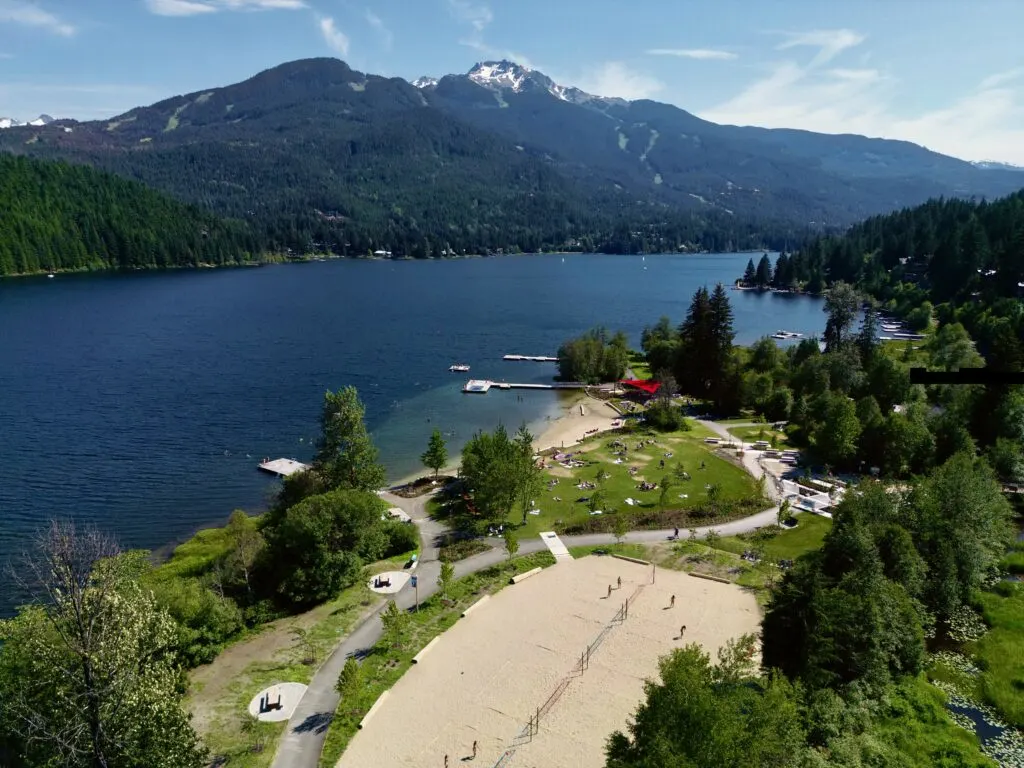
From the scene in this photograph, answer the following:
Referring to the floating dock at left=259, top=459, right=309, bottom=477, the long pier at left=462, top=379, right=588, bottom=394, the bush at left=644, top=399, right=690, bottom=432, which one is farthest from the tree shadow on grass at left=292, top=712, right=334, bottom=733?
the long pier at left=462, top=379, right=588, bottom=394

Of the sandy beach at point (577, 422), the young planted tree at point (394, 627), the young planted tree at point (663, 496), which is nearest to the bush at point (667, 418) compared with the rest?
the sandy beach at point (577, 422)

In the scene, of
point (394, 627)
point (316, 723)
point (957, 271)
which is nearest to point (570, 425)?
point (394, 627)

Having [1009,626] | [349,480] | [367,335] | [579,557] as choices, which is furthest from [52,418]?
[1009,626]

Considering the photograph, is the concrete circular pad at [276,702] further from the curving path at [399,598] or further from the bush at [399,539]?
the bush at [399,539]

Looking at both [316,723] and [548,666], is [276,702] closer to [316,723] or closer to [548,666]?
[316,723]

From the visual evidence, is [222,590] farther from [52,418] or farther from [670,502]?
[52,418]

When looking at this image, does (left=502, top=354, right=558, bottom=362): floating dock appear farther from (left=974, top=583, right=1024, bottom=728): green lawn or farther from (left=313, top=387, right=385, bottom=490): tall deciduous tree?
(left=974, top=583, right=1024, bottom=728): green lawn
